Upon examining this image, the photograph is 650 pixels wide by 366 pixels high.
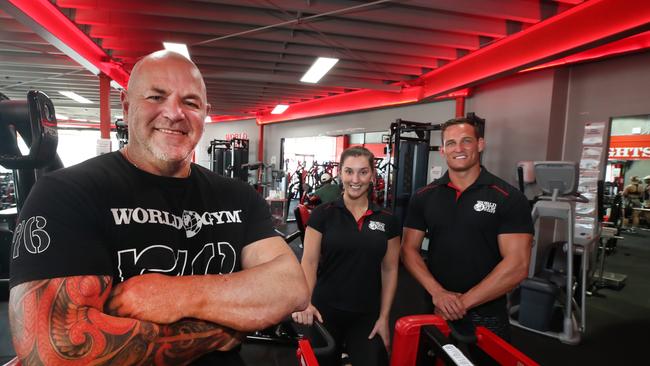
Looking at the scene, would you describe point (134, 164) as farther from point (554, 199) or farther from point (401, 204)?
point (401, 204)

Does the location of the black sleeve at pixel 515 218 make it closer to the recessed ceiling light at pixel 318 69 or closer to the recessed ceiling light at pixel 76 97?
the recessed ceiling light at pixel 318 69

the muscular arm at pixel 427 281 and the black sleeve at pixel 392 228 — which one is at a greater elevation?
the black sleeve at pixel 392 228

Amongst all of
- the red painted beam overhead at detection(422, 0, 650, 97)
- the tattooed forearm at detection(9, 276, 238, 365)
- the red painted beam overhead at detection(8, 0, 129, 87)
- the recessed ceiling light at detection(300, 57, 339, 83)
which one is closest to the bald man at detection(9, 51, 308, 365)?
the tattooed forearm at detection(9, 276, 238, 365)

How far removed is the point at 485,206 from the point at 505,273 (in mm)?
356

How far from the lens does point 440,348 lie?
113 centimetres

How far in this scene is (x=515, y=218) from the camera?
5.87ft

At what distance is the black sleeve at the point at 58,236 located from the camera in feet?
2.64

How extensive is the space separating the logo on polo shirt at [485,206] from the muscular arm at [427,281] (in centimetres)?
36

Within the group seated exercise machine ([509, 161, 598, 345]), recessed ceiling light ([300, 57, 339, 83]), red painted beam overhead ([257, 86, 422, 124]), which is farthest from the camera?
red painted beam overhead ([257, 86, 422, 124])

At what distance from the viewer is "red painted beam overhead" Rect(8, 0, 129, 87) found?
3.47 meters

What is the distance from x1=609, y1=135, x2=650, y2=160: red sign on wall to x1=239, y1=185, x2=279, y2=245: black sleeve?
1122cm

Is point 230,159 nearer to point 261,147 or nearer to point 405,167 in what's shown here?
point 261,147

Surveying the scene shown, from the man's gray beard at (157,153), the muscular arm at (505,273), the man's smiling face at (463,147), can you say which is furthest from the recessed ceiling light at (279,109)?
the man's gray beard at (157,153)

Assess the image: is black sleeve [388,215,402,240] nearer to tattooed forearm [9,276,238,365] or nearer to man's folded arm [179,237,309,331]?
man's folded arm [179,237,309,331]
